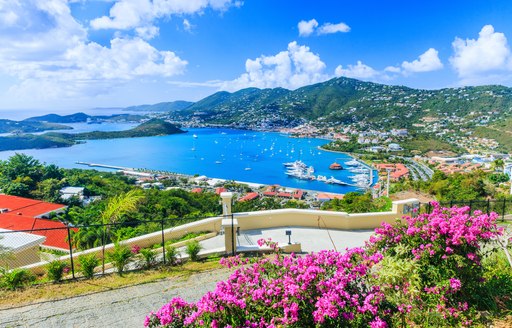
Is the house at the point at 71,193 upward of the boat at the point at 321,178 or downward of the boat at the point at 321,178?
upward

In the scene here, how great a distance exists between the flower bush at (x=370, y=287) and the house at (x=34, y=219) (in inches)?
357

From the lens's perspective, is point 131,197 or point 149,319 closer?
point 149,319

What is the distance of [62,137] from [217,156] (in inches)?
2934

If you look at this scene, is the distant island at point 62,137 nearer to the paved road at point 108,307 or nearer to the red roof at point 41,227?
the red roof at point 41,227

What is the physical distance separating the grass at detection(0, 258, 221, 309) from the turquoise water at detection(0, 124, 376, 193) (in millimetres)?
56382

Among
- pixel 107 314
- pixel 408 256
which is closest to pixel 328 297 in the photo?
→ pixel 408 256

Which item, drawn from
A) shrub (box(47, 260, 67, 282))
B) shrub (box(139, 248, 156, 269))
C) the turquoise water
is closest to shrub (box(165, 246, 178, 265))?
shrub (box(139, 248, 156, 269))

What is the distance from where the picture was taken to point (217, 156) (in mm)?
100938

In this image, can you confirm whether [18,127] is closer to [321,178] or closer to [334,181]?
[321,178]

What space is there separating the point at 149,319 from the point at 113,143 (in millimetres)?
138754

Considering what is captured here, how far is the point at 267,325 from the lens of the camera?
97.0 inches

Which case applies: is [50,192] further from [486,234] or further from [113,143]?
[113,143]

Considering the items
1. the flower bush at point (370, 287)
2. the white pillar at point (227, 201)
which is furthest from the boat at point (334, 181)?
the flower bush at point (370, 287)

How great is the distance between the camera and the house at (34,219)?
11.3m
